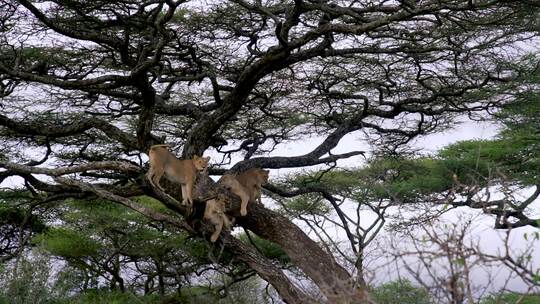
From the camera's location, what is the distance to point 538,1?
269 inches

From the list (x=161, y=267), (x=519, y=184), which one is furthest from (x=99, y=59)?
(x=519, y=184)

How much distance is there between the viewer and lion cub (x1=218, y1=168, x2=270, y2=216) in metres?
7.52

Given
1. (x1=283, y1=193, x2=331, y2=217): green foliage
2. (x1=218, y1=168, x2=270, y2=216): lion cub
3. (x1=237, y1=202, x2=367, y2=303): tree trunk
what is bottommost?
(x1=237, y1=202, x2=367, y2=303): tree trunk

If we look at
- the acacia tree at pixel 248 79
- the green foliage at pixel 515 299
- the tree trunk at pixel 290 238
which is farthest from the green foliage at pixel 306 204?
the tree trunk at pixel 290 238

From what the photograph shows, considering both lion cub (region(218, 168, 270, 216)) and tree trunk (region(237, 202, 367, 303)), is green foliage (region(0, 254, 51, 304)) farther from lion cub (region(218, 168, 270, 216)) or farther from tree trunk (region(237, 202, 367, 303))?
lion cub (region(218, 168, 270, 216))

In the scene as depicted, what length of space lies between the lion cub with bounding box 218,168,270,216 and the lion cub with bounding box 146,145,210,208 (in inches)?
31.4

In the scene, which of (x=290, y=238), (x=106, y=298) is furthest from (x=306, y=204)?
(x=290, y=238)

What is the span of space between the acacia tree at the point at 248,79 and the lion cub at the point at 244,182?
13 cm

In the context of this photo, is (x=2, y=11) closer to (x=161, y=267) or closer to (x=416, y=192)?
(x=161, y=267)

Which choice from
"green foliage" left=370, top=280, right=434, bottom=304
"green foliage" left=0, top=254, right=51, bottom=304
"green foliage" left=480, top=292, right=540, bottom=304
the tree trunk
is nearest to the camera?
"green foliage" left=480, top=292, right=540, bottom=304

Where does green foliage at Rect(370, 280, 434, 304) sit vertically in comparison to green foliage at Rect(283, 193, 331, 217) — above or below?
below

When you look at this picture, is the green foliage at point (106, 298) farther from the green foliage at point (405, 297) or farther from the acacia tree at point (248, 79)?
the green foliage at point (405, 297)

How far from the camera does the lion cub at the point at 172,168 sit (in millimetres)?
6538

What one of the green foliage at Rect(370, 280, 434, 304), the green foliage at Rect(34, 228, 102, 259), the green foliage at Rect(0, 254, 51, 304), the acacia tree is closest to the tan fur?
the acacia tree
